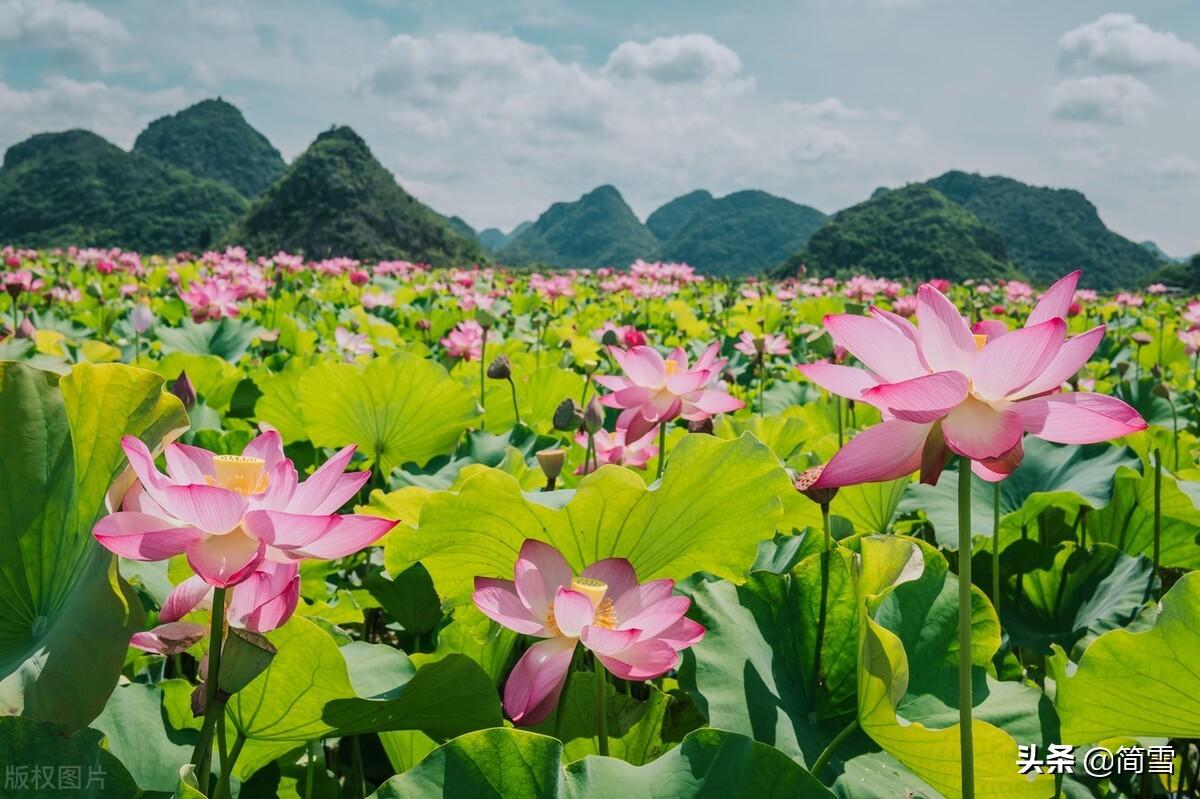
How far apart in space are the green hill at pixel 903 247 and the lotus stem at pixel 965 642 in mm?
34964

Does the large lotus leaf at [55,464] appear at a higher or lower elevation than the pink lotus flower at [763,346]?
lower

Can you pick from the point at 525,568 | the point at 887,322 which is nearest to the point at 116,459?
the point at 525,568

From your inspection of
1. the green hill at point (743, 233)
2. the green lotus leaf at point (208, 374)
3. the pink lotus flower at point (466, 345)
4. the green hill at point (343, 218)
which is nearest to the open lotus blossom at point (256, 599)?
the green lotus leaf at point (208, 374)

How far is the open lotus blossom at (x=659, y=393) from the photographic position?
1166 millimetres

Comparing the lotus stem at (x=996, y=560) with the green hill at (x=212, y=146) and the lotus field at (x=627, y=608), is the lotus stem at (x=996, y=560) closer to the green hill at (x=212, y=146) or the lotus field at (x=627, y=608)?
the lotus field at (x=627, y=608)

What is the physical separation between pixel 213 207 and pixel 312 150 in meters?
9.65

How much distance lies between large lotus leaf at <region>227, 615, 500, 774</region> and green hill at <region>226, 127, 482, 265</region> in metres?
38.6

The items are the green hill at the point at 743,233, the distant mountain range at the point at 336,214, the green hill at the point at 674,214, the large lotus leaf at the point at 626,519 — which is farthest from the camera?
the green hill at the point at 674,214

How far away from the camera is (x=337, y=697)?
67 cm

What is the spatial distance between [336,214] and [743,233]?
7490 centimetres

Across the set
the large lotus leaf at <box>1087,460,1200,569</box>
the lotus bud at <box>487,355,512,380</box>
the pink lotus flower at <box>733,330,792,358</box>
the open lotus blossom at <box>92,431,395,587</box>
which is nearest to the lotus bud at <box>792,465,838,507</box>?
the open lotus blossom at <box>92,431,395,587</box>

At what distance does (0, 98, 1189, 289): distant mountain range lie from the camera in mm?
39281

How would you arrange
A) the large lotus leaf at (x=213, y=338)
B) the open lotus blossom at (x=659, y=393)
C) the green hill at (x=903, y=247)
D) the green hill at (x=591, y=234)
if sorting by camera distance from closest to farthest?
1. the open lotus blossom at (x=659, y=393)
2. the large lotus leaf at (x=213, y=338)
3. the green hill at (x=903, y=247)
4. the green hill at (x=591, y=234)

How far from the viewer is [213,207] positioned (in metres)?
51.4
